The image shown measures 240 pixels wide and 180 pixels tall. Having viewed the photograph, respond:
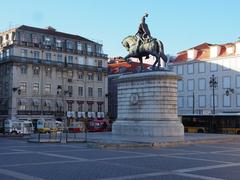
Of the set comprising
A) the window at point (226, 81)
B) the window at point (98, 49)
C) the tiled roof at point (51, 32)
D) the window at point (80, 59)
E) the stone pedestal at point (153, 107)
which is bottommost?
the stone pedestal at point (153, 107)

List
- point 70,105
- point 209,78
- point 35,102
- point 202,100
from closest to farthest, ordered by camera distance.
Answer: point 209,78 → point 202,100 → point 35,102 → point 70,105

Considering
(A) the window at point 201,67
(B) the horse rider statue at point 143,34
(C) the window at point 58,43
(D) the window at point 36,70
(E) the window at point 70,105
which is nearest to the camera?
(B) the horse rider statue at point 143,34

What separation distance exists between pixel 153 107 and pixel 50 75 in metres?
52.0

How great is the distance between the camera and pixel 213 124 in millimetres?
58188

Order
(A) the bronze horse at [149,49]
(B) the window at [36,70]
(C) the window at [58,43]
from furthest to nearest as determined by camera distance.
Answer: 1. (C) the window at [58,43]
2. (B) the window at [36,70]
3. (A) the bronze horse at [149,49]

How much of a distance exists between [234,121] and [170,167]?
131 ft

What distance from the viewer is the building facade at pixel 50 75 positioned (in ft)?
273

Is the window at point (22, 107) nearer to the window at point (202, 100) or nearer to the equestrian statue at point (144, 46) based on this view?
the window at point (202, 100)

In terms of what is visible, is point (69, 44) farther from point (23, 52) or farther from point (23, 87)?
point (23, 87)

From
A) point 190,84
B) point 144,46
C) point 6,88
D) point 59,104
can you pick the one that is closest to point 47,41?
point 6,88

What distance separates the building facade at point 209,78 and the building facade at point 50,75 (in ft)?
60.5

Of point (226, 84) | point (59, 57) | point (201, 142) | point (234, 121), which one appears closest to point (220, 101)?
point (226, 84)

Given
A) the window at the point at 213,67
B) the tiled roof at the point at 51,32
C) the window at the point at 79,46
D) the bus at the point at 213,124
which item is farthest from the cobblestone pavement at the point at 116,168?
the window at the point at 79,46

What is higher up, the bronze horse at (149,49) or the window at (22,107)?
the bronze horse at (149,49)
